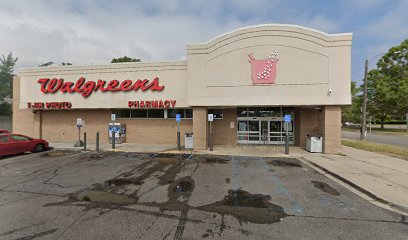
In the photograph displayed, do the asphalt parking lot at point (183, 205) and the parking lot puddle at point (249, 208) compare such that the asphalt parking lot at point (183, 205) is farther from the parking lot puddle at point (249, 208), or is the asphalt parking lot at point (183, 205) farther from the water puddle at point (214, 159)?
the water puddle at point (214, 159)

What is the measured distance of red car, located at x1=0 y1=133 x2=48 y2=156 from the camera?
11.0 m

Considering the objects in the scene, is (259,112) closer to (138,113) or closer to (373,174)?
(373,174)

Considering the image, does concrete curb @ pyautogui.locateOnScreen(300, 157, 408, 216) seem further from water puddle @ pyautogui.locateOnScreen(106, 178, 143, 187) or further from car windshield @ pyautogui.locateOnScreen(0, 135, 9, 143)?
car windshield @ pyautogui.locateOnScreen(0, 135, 9, 143)

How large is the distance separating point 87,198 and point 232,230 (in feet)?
13.7

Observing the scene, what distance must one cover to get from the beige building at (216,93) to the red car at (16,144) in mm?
4420

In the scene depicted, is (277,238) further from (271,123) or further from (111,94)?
(111,94)

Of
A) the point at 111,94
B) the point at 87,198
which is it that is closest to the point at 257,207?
the point at 87,198

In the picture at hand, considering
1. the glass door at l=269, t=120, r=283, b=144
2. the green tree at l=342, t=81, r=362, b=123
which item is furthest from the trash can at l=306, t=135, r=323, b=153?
the green tree at l=342, t=81, r=362, b=123

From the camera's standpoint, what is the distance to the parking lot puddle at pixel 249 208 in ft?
14.6

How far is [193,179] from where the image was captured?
23.7ft

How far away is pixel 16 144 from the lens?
38.0 ft

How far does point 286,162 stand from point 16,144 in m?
15.6

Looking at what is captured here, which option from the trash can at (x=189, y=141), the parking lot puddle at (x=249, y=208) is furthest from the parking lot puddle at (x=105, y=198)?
the trash can at (x=189, y=141)

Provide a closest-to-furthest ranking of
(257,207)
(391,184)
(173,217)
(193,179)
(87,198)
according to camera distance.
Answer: (173,217) < (257,207) < (87,198) < (391,184) < (193,179)
